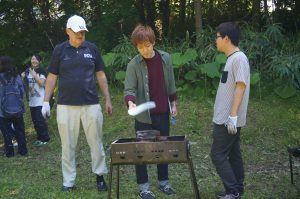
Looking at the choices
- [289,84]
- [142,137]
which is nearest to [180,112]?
[289,84]

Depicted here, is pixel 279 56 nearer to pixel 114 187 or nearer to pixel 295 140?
Answer: pixel 295 140

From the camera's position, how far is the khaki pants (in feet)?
17.0

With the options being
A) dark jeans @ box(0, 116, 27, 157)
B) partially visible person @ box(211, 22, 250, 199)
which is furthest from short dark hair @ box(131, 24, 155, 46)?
dark jeans @ box(0, 116, 27, 157)

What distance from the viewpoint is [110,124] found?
338 inches

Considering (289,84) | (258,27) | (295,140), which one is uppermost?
(258,27)

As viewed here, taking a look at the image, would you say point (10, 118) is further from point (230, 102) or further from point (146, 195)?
point (230, 102)

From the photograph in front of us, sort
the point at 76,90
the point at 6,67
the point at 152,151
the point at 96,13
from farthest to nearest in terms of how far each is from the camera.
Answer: the point at 96,13 < the point at 6,67 < the point at 76,90 < the point at 152,151

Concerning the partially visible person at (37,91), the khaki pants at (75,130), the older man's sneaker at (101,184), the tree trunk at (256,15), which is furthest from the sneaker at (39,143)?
the tree trunk at (256,15)

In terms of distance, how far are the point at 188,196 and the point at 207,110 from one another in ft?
12.1

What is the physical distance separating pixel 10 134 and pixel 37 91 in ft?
2.79

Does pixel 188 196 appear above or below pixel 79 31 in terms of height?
below

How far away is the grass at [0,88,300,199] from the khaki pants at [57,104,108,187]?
0.88ft

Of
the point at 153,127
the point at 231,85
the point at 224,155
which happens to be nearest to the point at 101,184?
the point at 153,127

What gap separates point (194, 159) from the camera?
265 inches
